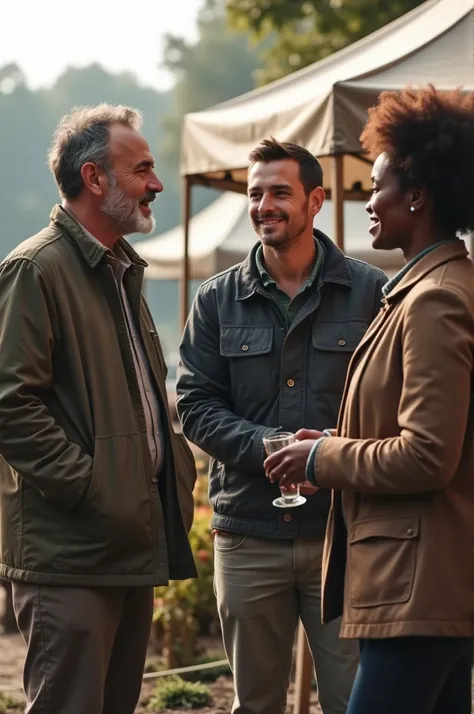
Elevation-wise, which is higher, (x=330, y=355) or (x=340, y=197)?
(x=340, y=197)

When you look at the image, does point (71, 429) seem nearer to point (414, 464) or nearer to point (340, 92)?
point (414, 464)

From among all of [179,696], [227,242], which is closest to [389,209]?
[179,696]

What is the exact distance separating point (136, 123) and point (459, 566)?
1.83 metres

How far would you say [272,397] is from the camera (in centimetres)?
390

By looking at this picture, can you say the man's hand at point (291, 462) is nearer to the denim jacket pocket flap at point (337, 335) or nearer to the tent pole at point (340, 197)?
the denim jacket pocket flap at point (337, 335)

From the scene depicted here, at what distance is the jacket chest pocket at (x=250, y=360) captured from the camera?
12.8 ft

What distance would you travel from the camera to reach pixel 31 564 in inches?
135

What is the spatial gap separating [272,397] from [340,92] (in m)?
2.07

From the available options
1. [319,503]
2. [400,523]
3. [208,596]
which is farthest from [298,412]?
[208,596]

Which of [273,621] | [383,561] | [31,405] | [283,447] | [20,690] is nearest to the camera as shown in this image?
[383,561]

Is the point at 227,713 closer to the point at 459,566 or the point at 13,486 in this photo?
the point at 13,486

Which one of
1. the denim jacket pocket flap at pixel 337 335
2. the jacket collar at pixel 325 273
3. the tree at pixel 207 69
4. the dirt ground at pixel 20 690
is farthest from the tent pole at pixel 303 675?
the tree at pixel 207 69

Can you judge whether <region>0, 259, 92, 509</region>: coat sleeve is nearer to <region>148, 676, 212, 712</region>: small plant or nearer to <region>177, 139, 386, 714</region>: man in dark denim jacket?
<region>177, 139, 386, 714</region>: man in dark denim jacket

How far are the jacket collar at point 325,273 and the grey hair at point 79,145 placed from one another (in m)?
0.60
